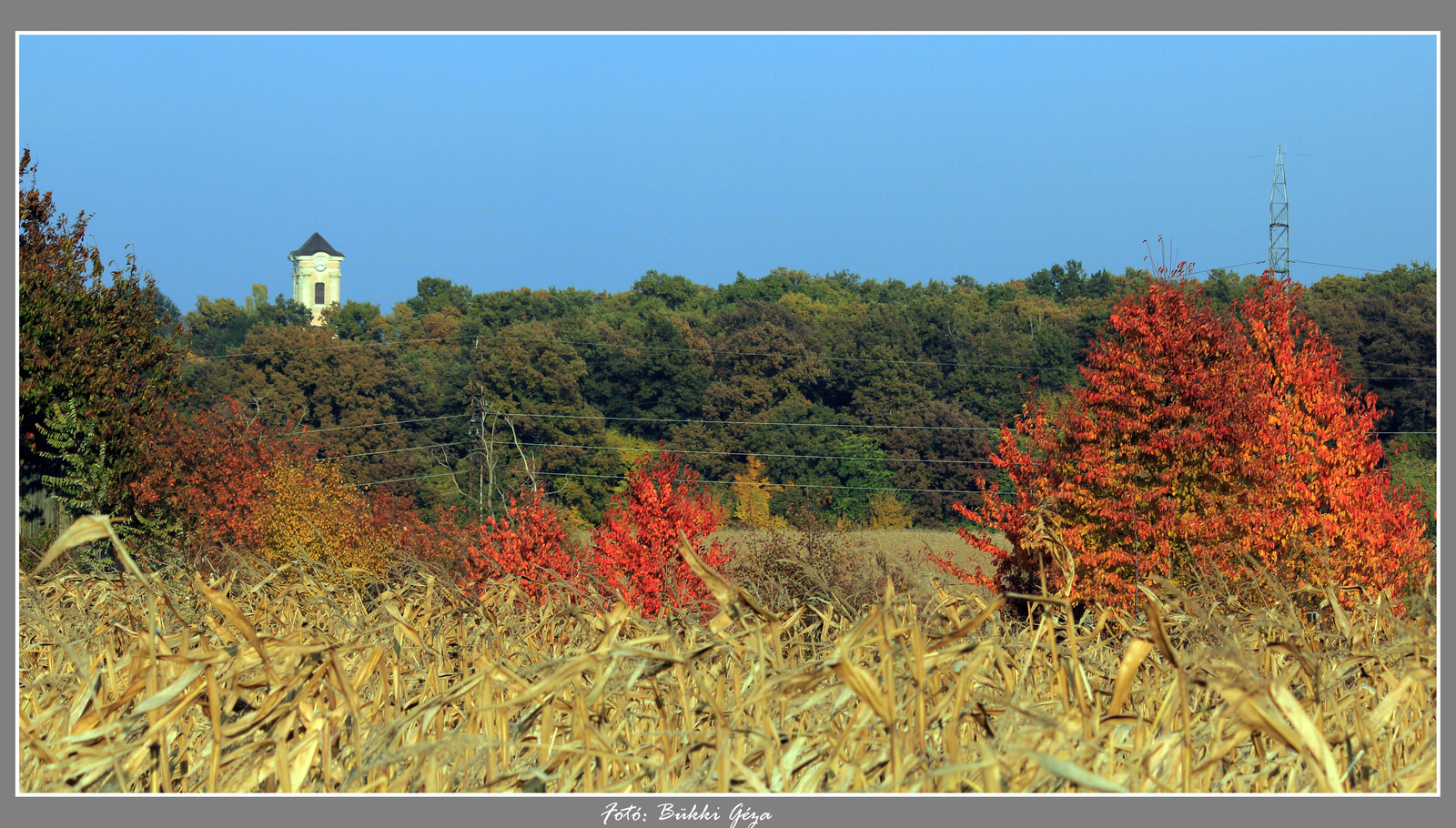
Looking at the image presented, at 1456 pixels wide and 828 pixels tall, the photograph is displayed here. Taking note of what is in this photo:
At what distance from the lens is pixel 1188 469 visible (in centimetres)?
1170

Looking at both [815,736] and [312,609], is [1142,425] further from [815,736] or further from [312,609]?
[815,736]

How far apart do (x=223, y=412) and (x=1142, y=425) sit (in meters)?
33.9

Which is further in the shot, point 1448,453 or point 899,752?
point 1448,453

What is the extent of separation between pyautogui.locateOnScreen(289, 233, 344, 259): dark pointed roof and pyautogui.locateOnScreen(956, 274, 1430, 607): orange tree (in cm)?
8749

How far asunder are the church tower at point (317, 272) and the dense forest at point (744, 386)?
43920 millimetres

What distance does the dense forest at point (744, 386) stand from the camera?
40.3 meters

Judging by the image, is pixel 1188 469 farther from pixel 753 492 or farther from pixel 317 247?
pixel 317 247

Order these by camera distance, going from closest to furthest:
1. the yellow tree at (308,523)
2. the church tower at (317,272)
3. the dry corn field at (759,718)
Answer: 1. the dry corn field at (759,718)
2. the yellow tree at (308,523)
3. the church tower at (317,272)

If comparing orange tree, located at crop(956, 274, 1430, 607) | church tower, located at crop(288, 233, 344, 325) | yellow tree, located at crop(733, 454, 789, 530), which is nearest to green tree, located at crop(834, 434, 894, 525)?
yellow tree, located at crop(733, 454, 789, 530)

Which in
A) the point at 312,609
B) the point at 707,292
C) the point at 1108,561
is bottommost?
the point at 1108,561

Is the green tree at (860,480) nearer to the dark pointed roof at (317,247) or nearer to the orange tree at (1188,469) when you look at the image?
the orange tree at (1188,469)

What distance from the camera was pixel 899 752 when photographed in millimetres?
1448

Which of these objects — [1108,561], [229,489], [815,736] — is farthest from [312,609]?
[229,489]

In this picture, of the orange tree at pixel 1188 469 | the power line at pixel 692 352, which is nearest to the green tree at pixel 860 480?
the power line at pixel 692 352
